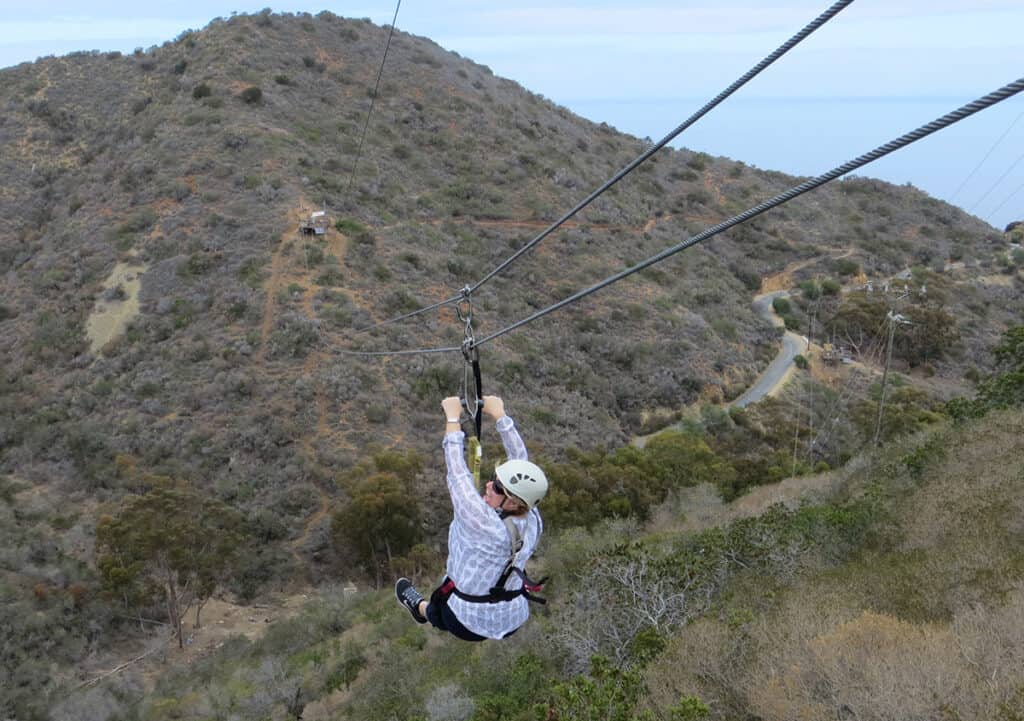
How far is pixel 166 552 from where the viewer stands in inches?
784

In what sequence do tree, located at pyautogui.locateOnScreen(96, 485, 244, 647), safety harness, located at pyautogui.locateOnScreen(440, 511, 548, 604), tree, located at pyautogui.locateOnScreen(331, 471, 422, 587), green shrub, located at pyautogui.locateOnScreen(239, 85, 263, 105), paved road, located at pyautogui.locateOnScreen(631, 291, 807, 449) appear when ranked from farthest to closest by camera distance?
1. green shrub, located at pyautogui.locateOnScreen(239, 85, 263, 105)
2. paved road, located at pyautogui.locateOnScreen(631, 291, 807, 449)
3. tree, located at pyautogui.locateOnScreen(331, 471, 422, 587)
4. tree, located at pyautogui.locateOnScreen(96, 485, 244, 647)
5. safety harness, located at pyautogui.locateOnScreen(440, 511, 548, 604)

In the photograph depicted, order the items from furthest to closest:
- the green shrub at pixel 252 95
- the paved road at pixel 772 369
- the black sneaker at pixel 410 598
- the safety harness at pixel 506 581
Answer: the green shrub at pixel 252 95
the paved road at pixel 772 369
the black sneaker at pixel 410 598
the safety harness at pixel 506 581

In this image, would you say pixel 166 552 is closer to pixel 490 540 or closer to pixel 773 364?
pixel 490 540

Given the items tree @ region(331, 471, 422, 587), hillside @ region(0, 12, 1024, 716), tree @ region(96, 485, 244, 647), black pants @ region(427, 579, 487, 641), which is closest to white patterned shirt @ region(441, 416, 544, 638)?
black pants @ region(427, 579, 487, 641)

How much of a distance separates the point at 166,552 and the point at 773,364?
122 feet

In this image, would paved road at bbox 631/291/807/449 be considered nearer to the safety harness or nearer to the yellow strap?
the yellow strap

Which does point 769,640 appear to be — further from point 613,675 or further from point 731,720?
point 613,675

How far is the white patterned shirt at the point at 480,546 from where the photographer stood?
475 cm

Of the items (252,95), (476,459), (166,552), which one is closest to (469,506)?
(476,459)

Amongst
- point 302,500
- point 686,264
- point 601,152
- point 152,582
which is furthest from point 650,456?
point 601,152

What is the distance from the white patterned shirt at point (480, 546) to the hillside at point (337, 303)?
642 inches

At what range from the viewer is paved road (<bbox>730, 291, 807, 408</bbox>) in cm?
4044

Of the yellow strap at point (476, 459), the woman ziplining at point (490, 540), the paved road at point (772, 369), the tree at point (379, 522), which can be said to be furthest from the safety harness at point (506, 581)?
the paved road at point (772, 369)

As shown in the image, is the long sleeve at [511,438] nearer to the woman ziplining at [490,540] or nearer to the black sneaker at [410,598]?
the woman ziplining at [490,540]
